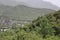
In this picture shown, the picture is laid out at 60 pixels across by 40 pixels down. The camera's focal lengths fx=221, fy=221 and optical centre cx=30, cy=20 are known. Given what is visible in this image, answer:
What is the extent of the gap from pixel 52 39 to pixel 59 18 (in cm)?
1298

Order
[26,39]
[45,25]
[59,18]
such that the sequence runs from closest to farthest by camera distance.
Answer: [26,39] < [45,25] < [59,18]

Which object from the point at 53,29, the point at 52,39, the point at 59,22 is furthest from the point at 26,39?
the point at 59,22

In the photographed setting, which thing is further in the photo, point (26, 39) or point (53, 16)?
point (53, 16)

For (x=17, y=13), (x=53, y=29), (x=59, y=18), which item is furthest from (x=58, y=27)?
(x=17, y=13)

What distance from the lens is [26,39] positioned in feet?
60.4

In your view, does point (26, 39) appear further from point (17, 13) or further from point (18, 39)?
point (17, 13)

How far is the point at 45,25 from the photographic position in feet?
87.7

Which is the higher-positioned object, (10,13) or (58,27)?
(58,27)

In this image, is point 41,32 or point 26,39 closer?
point 26,39

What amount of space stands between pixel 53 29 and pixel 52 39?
6.54m

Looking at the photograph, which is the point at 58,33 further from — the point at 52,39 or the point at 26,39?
the point at 26,39

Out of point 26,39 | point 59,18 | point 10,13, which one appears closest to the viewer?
point 26,39

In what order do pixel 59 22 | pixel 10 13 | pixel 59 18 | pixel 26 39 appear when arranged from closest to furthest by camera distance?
pixel 26 39
pixel 59 22
pixel 59 18
pixel 10 13

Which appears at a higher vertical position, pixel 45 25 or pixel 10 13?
pixel 45 25
